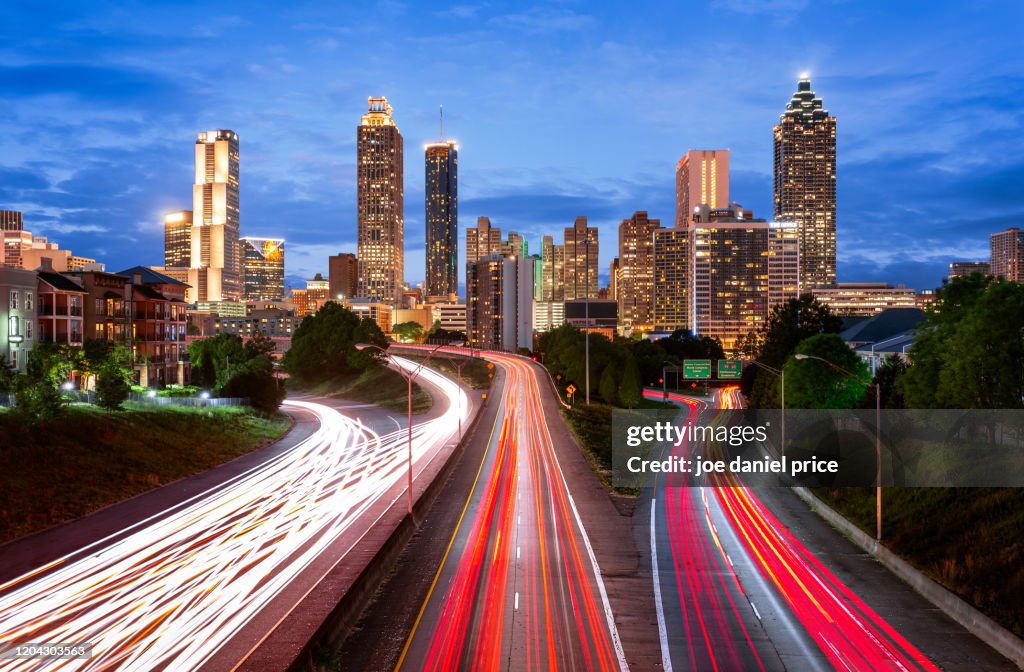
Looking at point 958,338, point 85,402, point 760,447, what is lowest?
point 760,447

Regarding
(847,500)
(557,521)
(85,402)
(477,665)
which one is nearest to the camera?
(477,665)

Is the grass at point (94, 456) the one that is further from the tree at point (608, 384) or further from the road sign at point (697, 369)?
the tree at point (608, 384)

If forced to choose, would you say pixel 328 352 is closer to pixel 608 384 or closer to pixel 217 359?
pixel 217 359

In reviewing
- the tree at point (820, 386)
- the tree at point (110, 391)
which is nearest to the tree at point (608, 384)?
the tree at point (820, 386)

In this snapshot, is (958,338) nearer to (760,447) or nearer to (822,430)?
(822,430)

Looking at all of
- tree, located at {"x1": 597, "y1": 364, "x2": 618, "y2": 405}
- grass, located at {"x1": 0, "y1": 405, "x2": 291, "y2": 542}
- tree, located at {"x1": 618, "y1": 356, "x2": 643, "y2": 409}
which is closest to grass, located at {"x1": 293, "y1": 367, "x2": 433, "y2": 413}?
tree, located at {"x1": 597, "y1": 364, "x2": 618, "y2": 405}

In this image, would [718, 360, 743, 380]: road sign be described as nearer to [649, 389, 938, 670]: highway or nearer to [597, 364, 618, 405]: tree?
[597, 364, 618, 405]: tree

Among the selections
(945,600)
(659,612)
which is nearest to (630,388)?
(945,600)

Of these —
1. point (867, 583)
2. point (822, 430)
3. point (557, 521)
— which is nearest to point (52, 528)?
point (557, 521)
